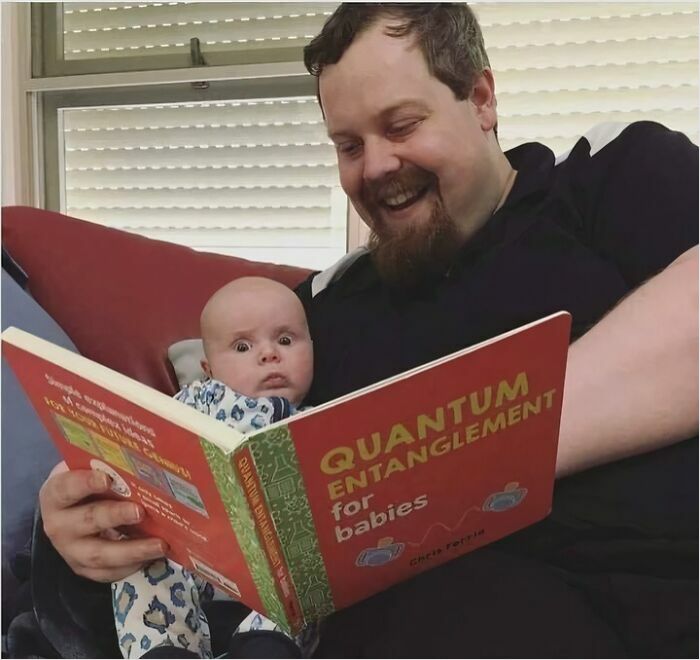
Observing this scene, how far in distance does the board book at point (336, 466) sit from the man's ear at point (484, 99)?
675mm

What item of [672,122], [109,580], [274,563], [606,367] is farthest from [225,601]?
[672,122]

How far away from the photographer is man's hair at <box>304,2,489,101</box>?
3.53 ft

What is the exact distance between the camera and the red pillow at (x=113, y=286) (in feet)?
4.16

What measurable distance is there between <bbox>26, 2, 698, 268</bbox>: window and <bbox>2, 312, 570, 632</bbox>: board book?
51.0 inches

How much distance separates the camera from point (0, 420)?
0.99 m

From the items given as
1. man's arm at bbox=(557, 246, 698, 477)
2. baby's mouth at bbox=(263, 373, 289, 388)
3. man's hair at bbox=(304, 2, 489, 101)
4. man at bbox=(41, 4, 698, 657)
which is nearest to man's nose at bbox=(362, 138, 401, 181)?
man at bbox=(41, 4, 698, 657)

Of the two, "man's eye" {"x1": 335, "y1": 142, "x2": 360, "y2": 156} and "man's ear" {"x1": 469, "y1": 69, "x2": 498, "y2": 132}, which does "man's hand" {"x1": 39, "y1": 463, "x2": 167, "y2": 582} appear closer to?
"man's eye" {"x1": 335, "y1": 142, "x2": 360, "y2": 156}

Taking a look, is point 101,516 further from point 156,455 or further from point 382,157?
point 382,157

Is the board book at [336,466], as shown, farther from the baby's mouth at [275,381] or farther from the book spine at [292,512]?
the baby's mouth at [275,381]

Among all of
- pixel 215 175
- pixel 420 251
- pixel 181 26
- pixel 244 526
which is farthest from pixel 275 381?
pixel 181 26

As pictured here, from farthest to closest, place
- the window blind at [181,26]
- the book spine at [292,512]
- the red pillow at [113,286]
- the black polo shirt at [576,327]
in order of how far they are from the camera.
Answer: the window blind at [181,26]
the red pillow at [113,286]
the black polo shirt at [576,327]
the book spine at [292,512]

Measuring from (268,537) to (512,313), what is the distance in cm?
50

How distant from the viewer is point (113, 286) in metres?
1.32

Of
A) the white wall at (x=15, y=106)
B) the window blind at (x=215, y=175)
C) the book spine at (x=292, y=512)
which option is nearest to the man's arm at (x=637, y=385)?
the book spine at (x=292, y=512)
